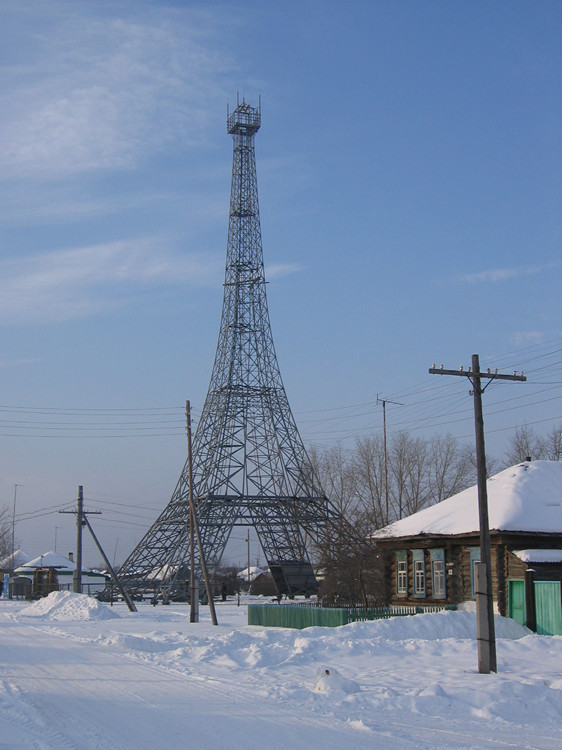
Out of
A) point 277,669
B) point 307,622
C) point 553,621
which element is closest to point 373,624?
point 307,622

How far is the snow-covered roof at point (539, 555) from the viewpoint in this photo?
24969mm

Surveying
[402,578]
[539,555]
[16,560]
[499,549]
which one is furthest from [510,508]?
[16,560]

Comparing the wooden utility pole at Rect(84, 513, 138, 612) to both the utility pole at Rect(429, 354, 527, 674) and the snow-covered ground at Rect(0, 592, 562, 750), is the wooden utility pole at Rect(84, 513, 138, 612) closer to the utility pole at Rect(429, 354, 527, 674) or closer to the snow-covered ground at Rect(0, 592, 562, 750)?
the snow-covered ground at Rect(0, 592, 562, 750)

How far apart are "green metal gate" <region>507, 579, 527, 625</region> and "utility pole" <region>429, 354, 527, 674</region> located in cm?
848

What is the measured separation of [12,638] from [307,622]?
8.83m

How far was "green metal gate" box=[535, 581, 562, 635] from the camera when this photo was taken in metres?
23.5

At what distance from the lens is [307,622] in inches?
1013

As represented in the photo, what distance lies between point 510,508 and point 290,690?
15.3 m

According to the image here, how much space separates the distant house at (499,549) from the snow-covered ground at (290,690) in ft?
5.42

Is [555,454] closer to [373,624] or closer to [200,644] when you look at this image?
[373,624]

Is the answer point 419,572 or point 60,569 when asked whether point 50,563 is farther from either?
point 419,572

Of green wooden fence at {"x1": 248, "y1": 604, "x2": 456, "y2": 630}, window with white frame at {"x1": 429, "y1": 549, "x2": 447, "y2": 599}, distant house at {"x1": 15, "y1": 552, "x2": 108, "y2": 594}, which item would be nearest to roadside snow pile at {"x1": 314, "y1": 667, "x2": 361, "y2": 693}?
green wooden fence at {"x1": 248, "y1": 604, "x2": 456, "y2": 630}

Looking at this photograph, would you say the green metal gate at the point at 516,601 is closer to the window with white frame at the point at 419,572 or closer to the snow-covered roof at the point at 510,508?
the snow-covered roof at the point at 510,508

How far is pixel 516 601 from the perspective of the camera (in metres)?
25.5
